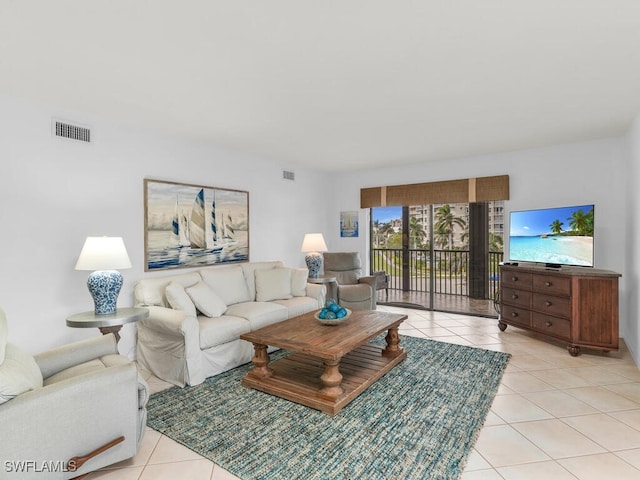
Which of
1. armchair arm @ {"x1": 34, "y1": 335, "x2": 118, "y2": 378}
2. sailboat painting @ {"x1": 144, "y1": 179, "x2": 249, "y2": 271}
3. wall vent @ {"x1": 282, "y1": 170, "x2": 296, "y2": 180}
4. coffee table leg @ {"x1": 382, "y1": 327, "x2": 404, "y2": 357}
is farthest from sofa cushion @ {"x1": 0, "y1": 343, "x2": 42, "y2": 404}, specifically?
wall vent @ {"x1": 282, "y1": 170, "x2": 296, "y2": 180}

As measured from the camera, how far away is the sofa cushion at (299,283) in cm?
450

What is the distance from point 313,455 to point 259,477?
329mm

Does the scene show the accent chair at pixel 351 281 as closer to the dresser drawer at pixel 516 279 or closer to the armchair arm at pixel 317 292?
the armchair arm at pixel 317 292

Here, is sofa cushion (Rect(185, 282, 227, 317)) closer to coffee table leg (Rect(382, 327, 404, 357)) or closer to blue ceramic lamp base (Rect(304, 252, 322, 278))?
coffee table leg (Rect(382, 327, 404, 357))

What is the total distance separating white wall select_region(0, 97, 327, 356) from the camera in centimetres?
281

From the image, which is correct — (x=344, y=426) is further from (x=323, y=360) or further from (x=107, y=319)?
(x=107, y=319)

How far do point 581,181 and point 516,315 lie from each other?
190cm

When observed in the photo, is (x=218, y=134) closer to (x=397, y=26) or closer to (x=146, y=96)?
(x=146, y=96)

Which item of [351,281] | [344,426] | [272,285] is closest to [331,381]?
[344,426]

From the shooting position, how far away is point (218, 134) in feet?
12.9

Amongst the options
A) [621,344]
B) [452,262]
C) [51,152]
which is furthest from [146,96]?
[621,344]

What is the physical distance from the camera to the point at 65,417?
1680 millimetres

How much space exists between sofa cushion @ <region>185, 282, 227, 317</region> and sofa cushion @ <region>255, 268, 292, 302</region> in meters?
0.74

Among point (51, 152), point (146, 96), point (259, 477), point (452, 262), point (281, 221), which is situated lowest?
point (259, 477)
